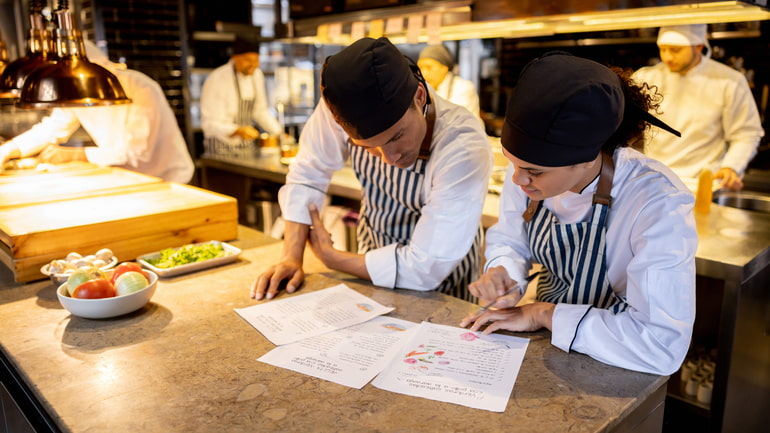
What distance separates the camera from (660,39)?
139 inches

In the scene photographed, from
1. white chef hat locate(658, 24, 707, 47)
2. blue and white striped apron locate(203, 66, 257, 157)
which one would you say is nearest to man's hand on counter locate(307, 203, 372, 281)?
white chef hat locate(658, 24, 707, 47)

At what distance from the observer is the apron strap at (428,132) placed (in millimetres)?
1723

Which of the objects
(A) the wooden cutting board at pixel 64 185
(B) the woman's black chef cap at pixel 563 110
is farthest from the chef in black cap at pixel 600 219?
(A) the wooden cutting board at pixel 64 185

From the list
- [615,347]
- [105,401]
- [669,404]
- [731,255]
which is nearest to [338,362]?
[105,401]

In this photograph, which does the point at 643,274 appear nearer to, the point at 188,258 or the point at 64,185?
the point at 188,258

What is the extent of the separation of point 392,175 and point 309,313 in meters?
0.58

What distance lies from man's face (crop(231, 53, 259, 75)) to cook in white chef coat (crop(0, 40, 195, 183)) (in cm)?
213

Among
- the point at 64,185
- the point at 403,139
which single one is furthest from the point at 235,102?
the point at 403,139

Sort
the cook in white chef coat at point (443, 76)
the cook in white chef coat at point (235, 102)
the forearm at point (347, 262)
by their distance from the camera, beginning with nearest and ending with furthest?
the forearm at point (347, 262), the cook in white chef coat at point (443, 76), the cook in white chef coat at point (235, 102)

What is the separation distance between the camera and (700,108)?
11.9 feet

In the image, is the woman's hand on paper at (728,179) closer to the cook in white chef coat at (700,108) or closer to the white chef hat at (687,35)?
the cook in white chef coat at (700,108)

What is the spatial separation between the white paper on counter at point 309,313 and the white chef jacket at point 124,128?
1925mm

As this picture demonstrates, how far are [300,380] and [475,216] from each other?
30.0 inches

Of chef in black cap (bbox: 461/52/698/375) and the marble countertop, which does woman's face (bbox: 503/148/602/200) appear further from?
the marble countertop
